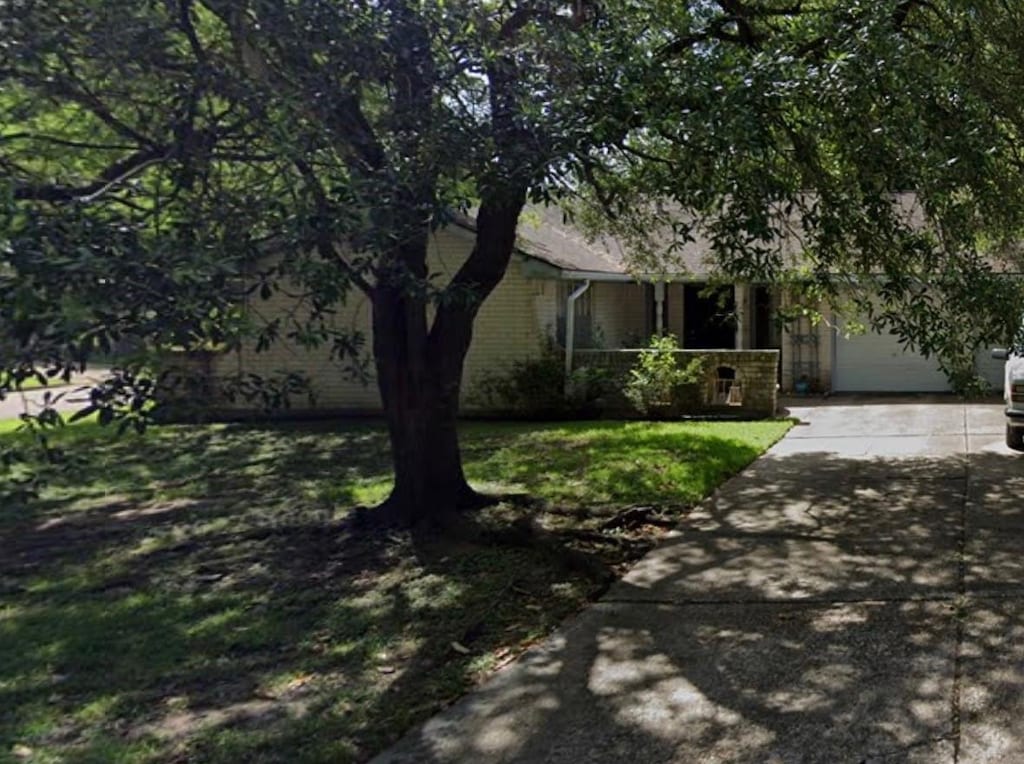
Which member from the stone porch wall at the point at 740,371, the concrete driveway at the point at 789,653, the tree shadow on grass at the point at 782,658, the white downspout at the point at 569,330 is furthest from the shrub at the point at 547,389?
the tree shadow on grass at the point at 782,658

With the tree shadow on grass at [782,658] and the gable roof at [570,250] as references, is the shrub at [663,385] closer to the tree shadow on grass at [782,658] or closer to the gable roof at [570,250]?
the gable roof at [570,250]

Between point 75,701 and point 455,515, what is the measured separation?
3940mm

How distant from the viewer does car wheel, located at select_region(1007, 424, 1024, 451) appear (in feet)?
37.0

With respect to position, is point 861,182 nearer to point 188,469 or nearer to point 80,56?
point 80,56

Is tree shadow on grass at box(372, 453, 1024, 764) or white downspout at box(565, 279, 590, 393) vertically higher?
white downspout at box(565, 279, 590, 393)

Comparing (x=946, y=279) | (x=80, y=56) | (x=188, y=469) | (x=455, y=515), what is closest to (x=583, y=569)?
(x=455, y=515)

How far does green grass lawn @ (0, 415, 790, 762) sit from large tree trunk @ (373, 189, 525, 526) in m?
0.52

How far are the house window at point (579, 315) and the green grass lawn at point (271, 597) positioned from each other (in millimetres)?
6172

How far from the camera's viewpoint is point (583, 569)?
6836 millimetres

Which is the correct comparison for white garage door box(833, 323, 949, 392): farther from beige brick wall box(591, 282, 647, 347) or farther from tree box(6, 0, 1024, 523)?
tree box(6, 0, 1024, 523)

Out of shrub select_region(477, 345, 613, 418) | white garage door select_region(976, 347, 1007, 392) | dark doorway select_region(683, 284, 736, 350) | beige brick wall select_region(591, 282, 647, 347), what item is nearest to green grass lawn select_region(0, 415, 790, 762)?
shrub select_region(477, 345, 613, 418)

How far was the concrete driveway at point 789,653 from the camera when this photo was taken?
3990mm

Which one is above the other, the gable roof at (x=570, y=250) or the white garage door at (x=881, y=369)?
the gable roof at (x=570, y=250)

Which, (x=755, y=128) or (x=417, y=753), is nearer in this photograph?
(x=417, y=753)
